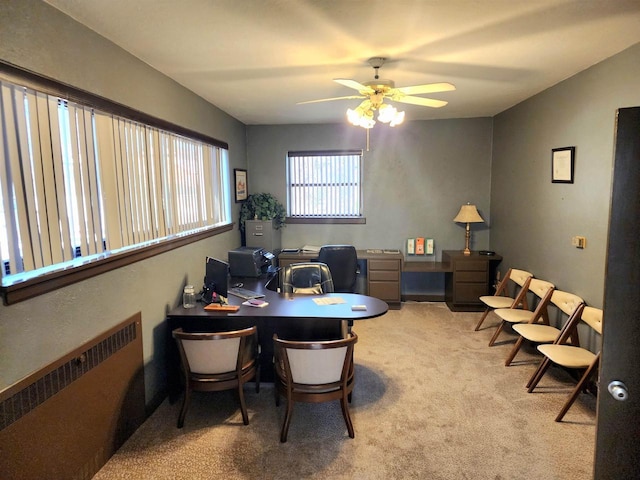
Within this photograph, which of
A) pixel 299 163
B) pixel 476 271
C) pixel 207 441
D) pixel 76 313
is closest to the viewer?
pixel 76 313

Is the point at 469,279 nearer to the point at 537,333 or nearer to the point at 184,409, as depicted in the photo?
the point at 537,333

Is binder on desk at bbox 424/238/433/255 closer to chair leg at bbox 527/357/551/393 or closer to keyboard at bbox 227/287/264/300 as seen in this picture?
chair leg at bbox 527/357/551/393

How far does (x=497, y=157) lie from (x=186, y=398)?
4.75 m

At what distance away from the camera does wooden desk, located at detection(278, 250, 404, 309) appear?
529cm

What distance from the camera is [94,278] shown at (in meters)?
2.34

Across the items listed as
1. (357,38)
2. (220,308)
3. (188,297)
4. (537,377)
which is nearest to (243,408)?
(220,308)

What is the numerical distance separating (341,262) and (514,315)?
1956mm

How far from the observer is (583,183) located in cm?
337

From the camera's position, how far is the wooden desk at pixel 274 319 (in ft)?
9.58

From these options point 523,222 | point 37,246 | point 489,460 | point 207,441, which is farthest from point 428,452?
point 523,222

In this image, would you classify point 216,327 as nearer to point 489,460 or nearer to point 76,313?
point 76,313

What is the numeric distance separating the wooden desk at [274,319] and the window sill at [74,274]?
0.53 metres

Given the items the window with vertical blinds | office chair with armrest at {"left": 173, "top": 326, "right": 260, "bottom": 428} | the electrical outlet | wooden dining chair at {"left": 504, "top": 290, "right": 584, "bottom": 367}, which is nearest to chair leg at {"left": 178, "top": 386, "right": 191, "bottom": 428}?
office chair with armrest at {"left": 173, "top": 326, "right": 260, "bottom": 428}

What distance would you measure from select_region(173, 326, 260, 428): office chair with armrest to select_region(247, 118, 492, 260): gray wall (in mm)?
3341
